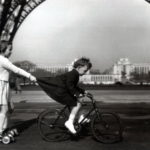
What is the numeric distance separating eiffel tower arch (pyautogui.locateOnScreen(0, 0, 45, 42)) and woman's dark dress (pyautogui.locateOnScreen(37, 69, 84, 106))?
22.5 m

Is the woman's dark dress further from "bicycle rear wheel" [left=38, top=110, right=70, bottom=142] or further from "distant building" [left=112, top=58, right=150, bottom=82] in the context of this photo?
"distant building" [left=112, top=58, right=150, bottom=82]

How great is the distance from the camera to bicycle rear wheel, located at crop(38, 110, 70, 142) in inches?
252

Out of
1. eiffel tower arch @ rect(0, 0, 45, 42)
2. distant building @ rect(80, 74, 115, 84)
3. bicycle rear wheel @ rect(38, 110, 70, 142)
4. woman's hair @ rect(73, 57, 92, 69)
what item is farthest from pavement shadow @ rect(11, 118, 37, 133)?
distant building @ rect(80, 74, 115, 84)

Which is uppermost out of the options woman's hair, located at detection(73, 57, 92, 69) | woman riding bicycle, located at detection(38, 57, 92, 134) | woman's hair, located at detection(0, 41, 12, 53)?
woman's hair, located at detection(0, 41, 12, 53)

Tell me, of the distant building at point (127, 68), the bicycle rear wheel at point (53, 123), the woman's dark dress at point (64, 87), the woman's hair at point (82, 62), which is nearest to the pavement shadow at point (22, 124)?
the bicycle rear wheel at point (53, 123)

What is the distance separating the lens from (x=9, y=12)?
96.8 feet

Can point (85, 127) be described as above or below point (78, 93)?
below

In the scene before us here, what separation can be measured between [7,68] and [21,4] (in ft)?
81.8

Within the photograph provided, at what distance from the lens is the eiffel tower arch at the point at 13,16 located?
29.2m

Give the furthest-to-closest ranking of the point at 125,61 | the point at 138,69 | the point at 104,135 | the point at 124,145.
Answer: the point at 125,61
the point at 138,69
the point at 104,135
the point at 124,145

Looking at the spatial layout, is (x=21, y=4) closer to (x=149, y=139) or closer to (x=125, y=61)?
(x=149, y=139)

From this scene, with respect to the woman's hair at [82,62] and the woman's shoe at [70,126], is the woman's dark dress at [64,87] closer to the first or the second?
the woman's hair at [82,62]

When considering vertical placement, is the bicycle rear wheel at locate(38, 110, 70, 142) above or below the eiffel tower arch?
below

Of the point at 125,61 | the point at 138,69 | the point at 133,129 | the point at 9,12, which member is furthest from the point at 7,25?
the point at 125,61
